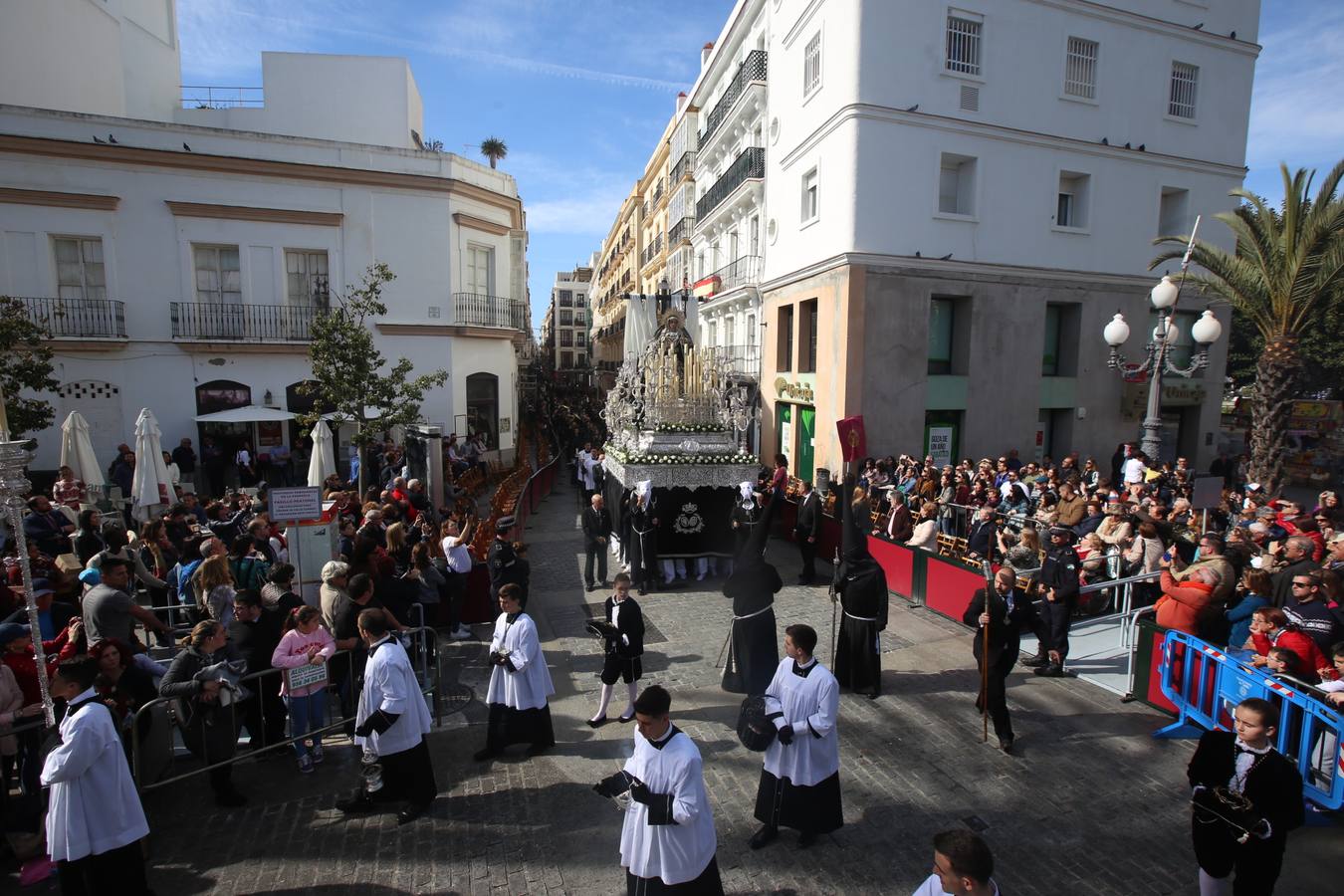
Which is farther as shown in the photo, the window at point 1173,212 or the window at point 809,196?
the window at point 1173,212

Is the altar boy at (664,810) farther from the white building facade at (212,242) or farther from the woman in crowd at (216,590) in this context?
the white building facade at (212,242)

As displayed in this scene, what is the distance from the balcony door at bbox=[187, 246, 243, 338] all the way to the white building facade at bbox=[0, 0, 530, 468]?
4cm

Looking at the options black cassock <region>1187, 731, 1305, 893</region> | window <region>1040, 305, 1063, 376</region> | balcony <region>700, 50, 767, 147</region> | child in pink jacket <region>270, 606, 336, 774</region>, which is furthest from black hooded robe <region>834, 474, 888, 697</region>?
balcony <region>700, 50, 767, 147</region>

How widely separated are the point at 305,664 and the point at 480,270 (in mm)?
19931

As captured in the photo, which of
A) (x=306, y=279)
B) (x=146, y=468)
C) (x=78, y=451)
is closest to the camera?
(x=146, y=468)

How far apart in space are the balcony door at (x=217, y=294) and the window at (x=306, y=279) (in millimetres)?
1350

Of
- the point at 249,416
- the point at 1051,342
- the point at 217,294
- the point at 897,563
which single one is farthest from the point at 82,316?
the point at 1051,342

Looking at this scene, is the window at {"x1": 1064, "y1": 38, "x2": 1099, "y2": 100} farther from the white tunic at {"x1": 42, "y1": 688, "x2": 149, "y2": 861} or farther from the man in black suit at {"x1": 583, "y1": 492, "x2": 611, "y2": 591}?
the white tunic at {"x1": 42, "y1": 688, "x2": 149, "y2": 861}

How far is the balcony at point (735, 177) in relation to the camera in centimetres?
2339

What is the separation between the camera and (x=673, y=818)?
3.62m

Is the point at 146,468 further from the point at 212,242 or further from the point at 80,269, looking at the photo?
the point at 80,269

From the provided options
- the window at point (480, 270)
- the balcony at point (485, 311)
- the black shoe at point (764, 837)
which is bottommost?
the black shoe at point (764, 837)

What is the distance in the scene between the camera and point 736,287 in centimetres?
2544

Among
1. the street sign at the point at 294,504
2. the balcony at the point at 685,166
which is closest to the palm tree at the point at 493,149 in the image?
the balcony at the point at 685,166
